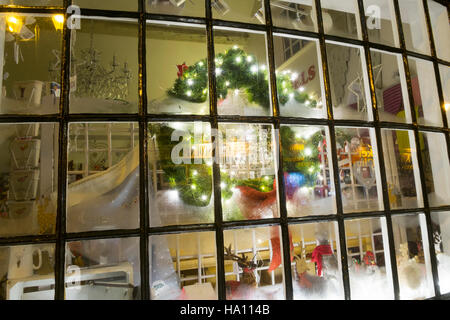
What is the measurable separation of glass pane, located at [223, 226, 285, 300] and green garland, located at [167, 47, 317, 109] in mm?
512

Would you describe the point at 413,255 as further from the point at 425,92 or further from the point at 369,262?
the point at 425,92

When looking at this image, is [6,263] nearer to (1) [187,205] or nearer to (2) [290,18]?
(1) [187,205]

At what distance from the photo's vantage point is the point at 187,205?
0.89m

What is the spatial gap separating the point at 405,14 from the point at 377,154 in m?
0.83

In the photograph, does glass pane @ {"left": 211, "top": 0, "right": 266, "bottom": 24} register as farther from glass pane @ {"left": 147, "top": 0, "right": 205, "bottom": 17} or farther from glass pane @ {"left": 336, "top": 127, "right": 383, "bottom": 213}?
glass pane @ {"left": 336, "top": 127, "right": 383, "bottom": 213}

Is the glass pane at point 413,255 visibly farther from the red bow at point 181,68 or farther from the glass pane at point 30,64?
the glass pane at point 30,64

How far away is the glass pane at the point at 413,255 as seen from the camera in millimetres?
1046

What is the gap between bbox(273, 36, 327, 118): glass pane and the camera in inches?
39.2

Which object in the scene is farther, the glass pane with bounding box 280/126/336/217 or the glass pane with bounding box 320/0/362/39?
the glass pane with bounding box 320/0/362/39

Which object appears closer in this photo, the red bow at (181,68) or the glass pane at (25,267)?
the glass pane at (25,267)

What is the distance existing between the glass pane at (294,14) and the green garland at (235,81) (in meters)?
0.18

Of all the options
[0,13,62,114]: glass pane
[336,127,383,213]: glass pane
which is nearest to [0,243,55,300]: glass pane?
[0,13,62,114]: glass pane

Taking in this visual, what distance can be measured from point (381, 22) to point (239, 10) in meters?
0.68

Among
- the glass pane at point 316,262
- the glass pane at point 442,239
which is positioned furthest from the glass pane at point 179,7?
the glass pane at point 442,239
